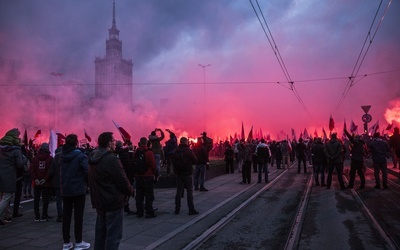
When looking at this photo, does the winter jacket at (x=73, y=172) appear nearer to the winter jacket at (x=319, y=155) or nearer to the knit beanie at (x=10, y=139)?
the knit beanie at (x=10, y=139)

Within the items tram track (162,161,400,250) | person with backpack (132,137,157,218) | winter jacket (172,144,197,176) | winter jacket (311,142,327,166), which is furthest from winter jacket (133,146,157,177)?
winter jacket (311,142,327,166)

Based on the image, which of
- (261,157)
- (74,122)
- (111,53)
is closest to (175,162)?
(261,157)

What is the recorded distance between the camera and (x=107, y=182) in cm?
427

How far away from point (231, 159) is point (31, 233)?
13685mm

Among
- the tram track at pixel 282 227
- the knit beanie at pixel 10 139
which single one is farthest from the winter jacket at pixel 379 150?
the knit beanie at pixel 10 139

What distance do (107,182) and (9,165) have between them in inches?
171

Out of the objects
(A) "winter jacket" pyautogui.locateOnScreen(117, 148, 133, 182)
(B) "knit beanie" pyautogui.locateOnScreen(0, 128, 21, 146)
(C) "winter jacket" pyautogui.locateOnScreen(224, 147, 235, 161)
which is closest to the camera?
(B) "knit beanie" pyautogui.locateOnScreen(0, 128, 21, 146)

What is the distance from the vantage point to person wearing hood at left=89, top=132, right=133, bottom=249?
4.23m

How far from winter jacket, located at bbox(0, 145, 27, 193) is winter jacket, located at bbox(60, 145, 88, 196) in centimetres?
229

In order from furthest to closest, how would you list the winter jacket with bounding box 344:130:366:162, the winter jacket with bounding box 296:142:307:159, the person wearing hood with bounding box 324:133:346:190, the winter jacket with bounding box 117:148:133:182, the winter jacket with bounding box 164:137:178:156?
the winter jacket with bounding box 296:142:307:159, the winter jacket with bounding box 164:137:178:156, the person wearing hood with bounding box 324:133:346:190, the winter jacket with bounding box 344:130:366:162, the winter jacket with bounding box 117:148:133:182

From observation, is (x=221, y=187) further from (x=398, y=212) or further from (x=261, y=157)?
→ (x=398, y=212)

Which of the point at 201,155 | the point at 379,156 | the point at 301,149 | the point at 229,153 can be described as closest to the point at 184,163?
the point at 201,155

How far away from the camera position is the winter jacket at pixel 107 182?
4234 millimetres

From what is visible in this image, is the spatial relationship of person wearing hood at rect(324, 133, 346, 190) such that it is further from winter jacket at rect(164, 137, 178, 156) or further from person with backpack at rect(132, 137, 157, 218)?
person with backpack at rect(132, 137, 157, 218)
